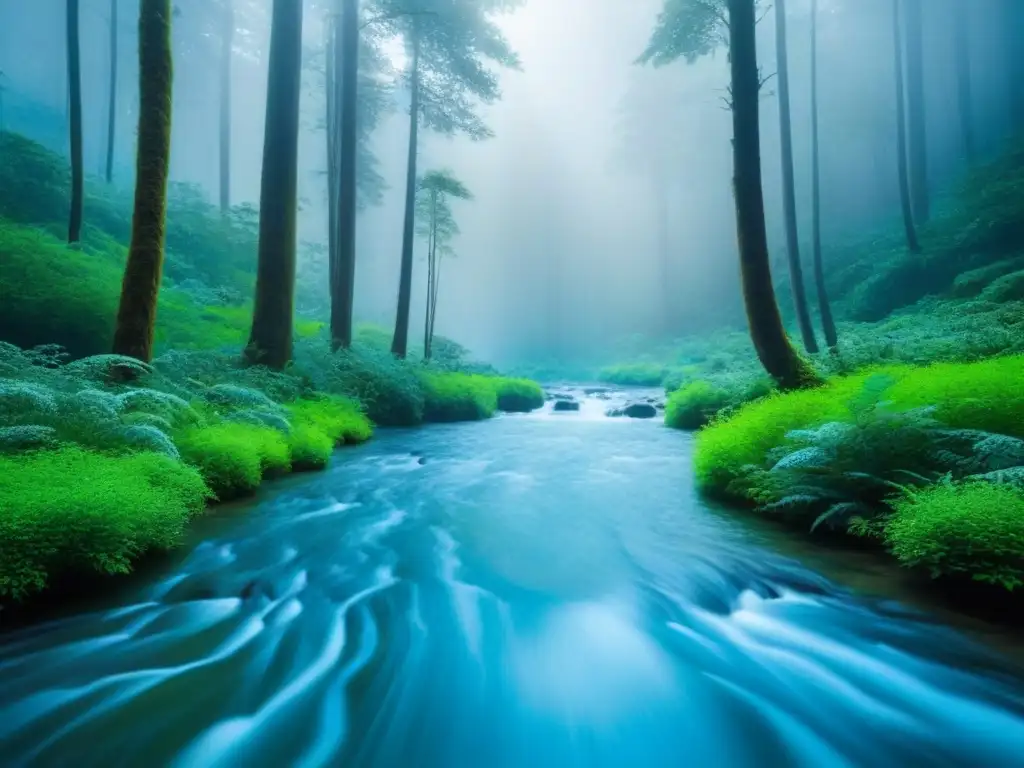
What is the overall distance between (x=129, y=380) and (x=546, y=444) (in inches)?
265

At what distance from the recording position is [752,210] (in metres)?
6.89

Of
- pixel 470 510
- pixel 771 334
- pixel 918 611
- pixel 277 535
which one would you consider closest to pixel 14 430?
pixel 277 535

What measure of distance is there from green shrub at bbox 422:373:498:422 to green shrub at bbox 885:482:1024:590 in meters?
10.6

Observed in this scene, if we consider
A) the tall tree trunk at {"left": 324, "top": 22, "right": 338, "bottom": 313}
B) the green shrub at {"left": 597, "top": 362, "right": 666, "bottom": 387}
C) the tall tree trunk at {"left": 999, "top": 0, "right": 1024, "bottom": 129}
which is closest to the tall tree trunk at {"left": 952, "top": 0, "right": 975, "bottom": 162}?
the tall tree trunk at {"left": 999, "top": 0, "right": 1024, "bottom": 129}

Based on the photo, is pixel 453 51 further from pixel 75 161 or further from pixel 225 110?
pixel 225 110

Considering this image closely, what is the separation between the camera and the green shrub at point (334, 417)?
8.05 metres

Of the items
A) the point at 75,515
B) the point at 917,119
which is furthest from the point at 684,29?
the point at 917,119

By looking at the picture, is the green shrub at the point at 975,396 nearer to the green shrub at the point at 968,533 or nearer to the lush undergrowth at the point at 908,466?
the lush undergrowth at the point at 908,466

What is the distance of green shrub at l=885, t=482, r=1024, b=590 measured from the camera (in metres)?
2.58

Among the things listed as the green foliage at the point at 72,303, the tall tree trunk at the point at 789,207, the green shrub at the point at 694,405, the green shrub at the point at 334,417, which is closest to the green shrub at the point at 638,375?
the tall tree trunk at the point at 789,207

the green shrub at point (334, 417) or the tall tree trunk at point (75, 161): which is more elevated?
the tall tree trunk at point (75, 161)

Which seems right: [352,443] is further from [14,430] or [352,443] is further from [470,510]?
[14,430]

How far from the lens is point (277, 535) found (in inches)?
162

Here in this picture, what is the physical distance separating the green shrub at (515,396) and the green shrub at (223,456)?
11.0 metres
